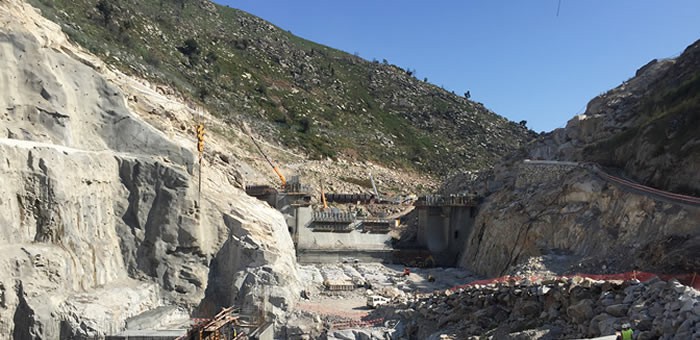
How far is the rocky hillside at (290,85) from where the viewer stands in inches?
2233

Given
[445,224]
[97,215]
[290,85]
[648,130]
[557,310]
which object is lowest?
[557,310]

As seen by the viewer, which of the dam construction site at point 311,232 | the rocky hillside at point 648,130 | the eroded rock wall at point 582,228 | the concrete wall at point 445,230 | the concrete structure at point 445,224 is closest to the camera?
the dam construction site at point 311,232

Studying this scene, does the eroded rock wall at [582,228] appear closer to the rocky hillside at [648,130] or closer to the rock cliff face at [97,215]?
the rocky hillside at [648,130]

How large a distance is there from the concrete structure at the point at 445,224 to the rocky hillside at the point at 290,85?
72.1ft

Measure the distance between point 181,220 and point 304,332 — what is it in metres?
6.45

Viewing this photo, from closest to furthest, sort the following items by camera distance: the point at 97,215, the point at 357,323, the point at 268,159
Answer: the point at 97,215
the point at 357,323
the point at 268,159

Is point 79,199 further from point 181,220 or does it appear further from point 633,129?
point 633,129

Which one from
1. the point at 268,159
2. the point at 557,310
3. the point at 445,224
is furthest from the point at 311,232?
the point at 557,310

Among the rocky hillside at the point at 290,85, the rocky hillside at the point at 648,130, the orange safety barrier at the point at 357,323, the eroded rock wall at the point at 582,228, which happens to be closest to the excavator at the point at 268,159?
the rocky hillside at the point at 290,85

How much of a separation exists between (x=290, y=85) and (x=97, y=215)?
58.1 meters

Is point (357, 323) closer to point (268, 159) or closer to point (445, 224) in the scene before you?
point (445, 224)

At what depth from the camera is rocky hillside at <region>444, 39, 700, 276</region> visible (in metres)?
19.8

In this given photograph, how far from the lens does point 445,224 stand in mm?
37938

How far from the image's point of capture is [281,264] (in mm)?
22969
